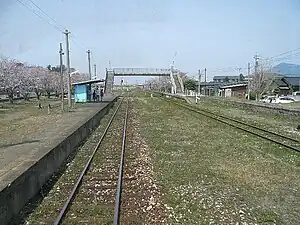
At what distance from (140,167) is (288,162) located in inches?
152

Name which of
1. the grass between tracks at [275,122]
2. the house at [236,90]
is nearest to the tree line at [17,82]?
the grass between tracks at [275,122]

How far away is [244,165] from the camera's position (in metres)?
9.69

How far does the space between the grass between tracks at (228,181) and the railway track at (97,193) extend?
0.94 m

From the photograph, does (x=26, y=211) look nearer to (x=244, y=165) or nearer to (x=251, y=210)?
(x=251, y=210)

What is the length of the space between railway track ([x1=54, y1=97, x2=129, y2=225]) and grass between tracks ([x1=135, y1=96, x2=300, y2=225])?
0.94 m

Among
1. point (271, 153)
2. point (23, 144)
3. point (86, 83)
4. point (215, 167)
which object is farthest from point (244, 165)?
point (86, 83)

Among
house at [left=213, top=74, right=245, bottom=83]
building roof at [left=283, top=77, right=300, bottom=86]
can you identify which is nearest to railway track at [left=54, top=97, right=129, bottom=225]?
building roof at [left=283, top=77, right=300, bottom=86]

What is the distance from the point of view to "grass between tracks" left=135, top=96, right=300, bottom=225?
5.96m

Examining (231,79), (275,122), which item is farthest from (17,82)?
(231,79)

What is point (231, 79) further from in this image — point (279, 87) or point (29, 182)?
point (29, 182)

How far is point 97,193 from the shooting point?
293 inches

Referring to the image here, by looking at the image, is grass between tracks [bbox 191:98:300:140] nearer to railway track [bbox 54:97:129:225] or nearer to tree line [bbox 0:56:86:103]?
railway track [bbox 54:97:129:225]

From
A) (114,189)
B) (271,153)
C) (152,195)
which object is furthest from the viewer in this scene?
(271,153)

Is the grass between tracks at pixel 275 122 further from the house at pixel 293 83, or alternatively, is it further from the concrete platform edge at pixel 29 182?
the house at pixel 293 83
